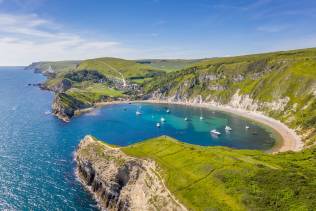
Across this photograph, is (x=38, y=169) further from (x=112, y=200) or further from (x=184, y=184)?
(x=184, y=184)

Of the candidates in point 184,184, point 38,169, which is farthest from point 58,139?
point 184,184

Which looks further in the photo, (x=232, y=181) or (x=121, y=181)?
(x=121, y=181)

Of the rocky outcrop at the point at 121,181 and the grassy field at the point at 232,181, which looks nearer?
the grassy field at the point at 232,181

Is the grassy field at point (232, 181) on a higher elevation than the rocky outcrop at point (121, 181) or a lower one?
higher

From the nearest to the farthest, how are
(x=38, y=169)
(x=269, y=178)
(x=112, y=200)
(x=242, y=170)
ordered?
1. (x=269, y=178)
2. (x=242, y=170)
3. (x=112, y=200)
4. (x=38, y=169)

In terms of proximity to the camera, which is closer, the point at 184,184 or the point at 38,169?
the point at 184,184
